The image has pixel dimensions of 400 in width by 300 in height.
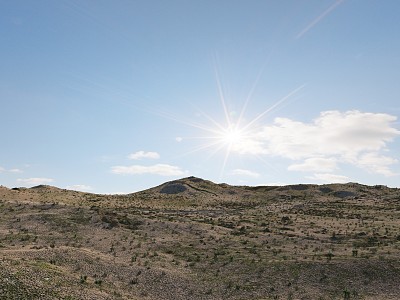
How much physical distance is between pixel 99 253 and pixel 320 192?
3882 inches

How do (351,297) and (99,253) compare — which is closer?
(351,297)

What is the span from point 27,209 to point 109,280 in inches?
1352

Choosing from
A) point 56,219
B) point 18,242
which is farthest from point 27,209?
point 18,242

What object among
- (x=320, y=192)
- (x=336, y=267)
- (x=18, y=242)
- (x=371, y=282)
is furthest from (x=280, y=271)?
(x=320, y=192)

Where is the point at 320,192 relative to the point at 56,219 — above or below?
above

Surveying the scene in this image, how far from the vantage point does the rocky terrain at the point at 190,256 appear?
24.6 metres

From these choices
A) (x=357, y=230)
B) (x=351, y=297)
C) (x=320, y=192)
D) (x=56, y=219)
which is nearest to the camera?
(x=351, y=297)

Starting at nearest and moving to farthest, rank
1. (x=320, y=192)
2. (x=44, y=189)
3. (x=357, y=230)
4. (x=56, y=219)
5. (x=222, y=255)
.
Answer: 1. (x=222, y=255)
2. (x=56, y=219)
3. (x=357, y=230)
4. (x=44, y=189)
5. (x=320, y=192)

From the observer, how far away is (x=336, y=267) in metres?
30.3

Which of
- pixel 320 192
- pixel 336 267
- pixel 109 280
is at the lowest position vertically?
pixel 109 280

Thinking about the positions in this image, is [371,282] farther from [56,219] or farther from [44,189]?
[44,189]

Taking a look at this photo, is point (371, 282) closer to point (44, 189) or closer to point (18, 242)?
point (18, 242)

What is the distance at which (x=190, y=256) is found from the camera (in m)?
35.3

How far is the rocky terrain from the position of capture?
80.6ft
